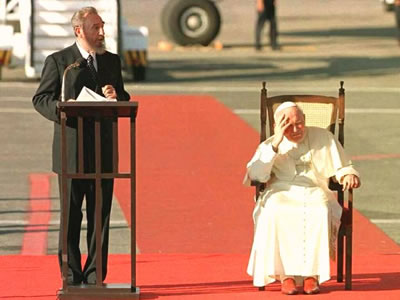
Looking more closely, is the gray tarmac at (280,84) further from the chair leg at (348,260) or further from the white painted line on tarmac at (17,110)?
the chair leg at (348,260)

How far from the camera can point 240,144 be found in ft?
56.9

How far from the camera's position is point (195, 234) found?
12070mm

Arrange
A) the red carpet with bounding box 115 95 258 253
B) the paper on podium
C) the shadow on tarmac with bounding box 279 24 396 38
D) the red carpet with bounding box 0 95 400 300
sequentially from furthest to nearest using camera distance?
the shadow on tarmac with bounding box 279 24 396 38 < the red carpet with bounding box 115 95 258 253 < the red carpet with bounding box 0 95 400 300 < the paper on podium

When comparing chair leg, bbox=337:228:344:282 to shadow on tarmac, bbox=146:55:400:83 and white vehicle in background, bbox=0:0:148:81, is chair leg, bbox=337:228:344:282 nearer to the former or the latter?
white vehicle in background, bbox=0:0:148:81

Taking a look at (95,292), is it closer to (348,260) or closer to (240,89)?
(348,260)

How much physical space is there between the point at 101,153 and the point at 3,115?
11.0 metres

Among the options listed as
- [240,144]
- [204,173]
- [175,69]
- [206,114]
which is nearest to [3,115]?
[206,114]

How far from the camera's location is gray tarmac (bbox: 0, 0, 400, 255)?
45.8 ft

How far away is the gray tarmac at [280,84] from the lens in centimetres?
1395

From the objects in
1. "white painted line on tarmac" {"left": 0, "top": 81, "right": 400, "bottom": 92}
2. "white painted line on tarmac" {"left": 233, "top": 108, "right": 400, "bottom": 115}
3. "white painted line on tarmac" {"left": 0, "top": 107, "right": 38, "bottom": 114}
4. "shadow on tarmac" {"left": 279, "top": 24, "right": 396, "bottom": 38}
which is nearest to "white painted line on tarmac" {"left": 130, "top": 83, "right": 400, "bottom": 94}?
"white painted line on tarmac" {"left": 0, "top": 81, "right": 400, "bottom": 92}

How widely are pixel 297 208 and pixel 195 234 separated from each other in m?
2.80

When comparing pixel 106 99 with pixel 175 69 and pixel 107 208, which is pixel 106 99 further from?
pixel 175 69

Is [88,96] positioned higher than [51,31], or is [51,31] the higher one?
[51,31]

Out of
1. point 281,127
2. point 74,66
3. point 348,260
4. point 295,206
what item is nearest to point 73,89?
point 74,66
